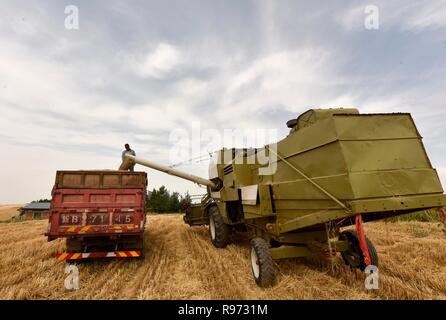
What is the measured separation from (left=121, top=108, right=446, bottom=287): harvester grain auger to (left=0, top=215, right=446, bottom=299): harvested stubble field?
40 centimetres

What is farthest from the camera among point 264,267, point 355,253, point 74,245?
point 74,245

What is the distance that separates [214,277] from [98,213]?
2941mm

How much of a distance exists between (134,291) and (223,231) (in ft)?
11.8

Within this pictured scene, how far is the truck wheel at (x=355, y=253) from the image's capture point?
425 cm

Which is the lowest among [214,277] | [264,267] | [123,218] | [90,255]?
[214,277]

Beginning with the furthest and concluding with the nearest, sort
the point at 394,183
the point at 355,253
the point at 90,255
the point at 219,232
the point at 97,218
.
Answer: the point at 219,232 < the point at 97,218 < the point at 90,255 < the point at 355,253 < the point at 394,183

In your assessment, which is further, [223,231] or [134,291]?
[223,231]

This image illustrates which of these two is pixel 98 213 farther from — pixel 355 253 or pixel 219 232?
pixel 355 253

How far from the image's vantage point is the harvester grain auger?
3211 mm

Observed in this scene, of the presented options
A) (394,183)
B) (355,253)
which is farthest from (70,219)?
(394,183)

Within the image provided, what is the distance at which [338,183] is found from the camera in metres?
3.30
